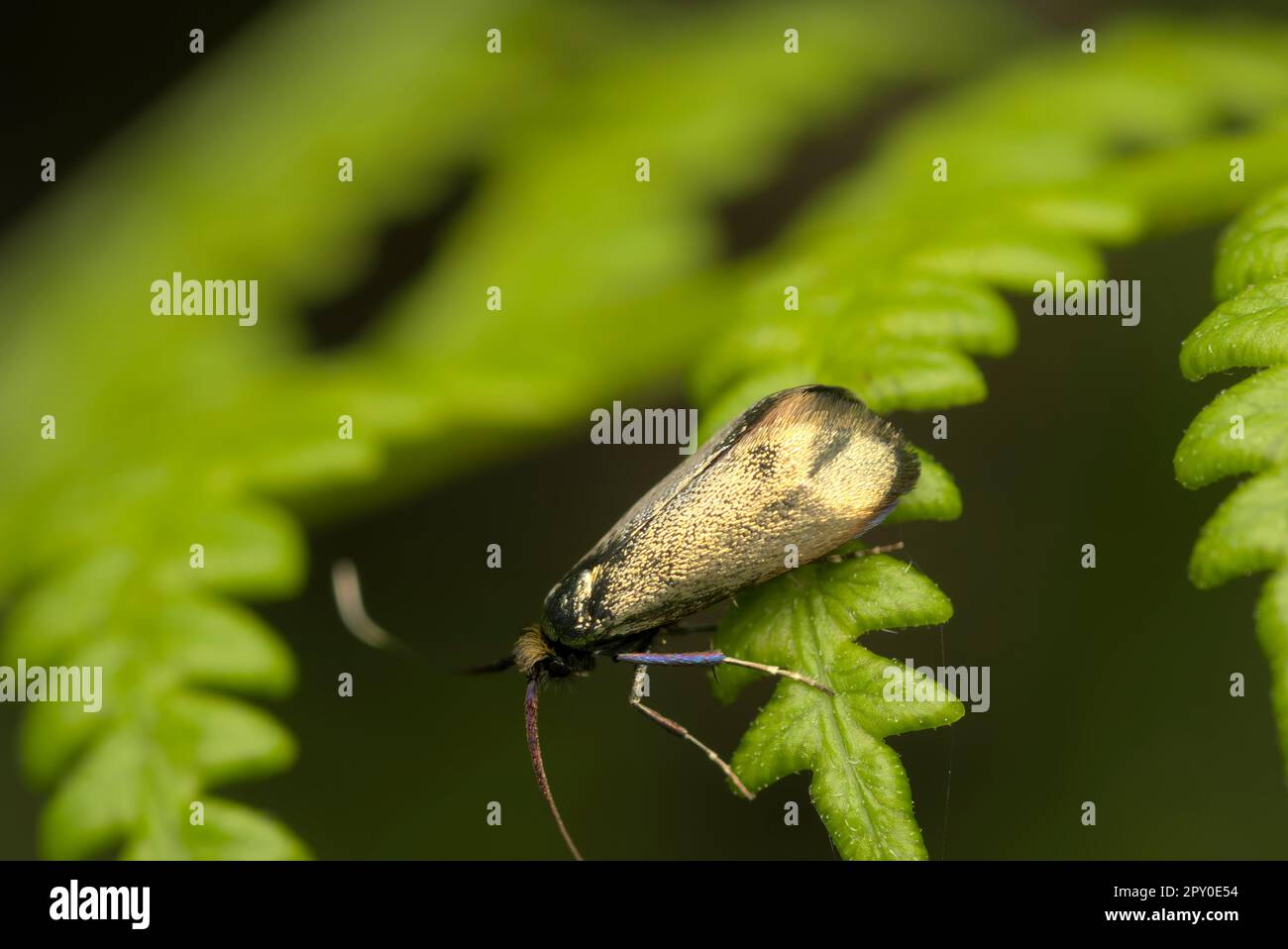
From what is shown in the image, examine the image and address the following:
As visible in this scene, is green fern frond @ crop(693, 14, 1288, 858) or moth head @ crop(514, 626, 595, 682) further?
moth head @ crop(514, 626, 595, 682)

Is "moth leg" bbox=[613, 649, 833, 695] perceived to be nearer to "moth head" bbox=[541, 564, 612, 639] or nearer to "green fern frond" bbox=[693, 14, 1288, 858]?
"green fern frond" bbox=[693, 14, 1288, 858]

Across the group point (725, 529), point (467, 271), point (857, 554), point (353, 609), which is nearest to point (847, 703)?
point (857, 554)

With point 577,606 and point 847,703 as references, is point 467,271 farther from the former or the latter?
point 847,703

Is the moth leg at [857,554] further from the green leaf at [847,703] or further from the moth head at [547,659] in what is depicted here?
the moth head at [547,659]

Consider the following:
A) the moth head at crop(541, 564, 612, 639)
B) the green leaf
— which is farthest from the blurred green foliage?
the moth head at crop(541, 564, 612, 639)

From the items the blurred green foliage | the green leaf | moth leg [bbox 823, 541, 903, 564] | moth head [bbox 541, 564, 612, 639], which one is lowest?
the green leaf

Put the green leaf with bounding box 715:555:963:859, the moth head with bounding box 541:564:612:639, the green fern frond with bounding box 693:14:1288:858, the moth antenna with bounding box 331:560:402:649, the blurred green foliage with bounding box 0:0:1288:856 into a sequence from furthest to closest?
the moth antenna with bounding box 331:560:402:649 < the moth head with bounding box 541:564:612:639 < the blurred green foliage with bounding box 0:0:1288:856 < the green fern frond with bounding box 693:14:1288:858 < the green leaf with bounding box 715:555:963:859
